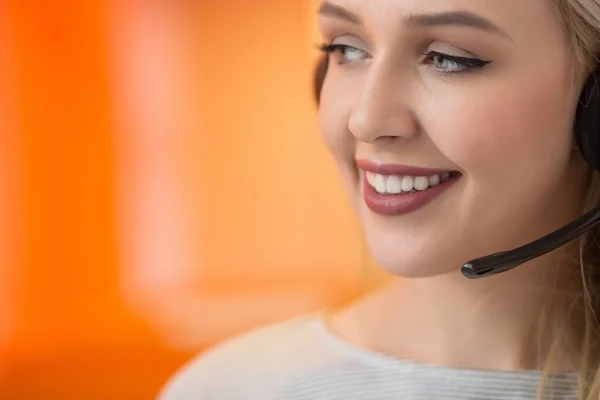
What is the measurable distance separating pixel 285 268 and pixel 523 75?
1.44 meters

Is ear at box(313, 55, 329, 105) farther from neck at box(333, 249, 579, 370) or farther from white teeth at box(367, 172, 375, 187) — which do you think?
neck at box(333, 249, 579, 370)

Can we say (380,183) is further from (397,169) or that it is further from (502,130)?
(502,130)

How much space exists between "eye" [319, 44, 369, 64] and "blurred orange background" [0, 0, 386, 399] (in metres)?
1.14

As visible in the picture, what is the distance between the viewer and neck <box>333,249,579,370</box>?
1.01m

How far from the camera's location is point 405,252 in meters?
0.92

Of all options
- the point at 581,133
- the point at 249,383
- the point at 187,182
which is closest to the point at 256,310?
the point at 187,182

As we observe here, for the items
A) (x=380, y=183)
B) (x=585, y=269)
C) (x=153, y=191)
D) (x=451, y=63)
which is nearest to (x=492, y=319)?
(x=585, y=269)

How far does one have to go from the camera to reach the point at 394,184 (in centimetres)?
92

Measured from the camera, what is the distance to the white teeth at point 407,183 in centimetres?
92

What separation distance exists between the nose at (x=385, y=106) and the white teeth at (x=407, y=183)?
57 millimetres

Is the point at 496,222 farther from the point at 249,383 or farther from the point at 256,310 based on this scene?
the point at 256,310

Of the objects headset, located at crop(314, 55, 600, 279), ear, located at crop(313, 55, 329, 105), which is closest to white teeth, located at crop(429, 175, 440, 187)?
headset, located at crop(314, 55, 600, 279)

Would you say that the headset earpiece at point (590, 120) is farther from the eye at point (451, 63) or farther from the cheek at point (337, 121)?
the cheek at point (337, 121)

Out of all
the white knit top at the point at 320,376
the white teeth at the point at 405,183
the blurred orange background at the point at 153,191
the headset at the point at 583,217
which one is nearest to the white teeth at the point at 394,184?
the white teeth at the point at 405,183
